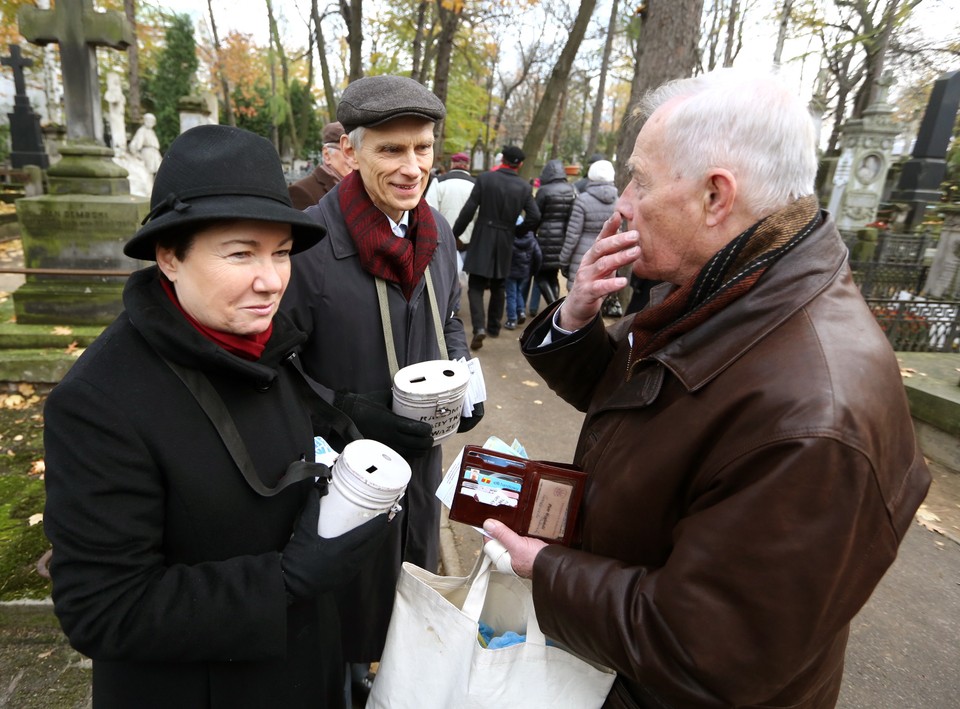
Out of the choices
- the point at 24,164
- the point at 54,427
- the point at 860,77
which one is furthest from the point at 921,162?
the point at 24,164

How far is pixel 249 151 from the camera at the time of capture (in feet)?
4.08

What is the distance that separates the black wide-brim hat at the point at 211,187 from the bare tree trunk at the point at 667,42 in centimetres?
471

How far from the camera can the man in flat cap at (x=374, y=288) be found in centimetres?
207

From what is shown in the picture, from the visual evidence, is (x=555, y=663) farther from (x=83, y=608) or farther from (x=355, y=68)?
(x=355, y=68)

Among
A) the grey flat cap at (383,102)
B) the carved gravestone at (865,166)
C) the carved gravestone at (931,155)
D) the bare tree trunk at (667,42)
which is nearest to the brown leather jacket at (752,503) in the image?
the grey flat cap at (383,102)

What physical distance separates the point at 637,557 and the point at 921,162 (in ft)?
56.4

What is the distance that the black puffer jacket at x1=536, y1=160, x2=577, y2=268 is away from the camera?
7609 mm

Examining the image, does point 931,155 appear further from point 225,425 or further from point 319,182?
point 225,425

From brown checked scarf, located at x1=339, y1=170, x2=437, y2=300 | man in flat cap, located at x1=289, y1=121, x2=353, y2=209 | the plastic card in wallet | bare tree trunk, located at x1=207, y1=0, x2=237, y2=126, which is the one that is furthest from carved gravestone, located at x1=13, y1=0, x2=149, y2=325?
bare tree trunk, located at x1=207, y1=0, x2=237, y2=126

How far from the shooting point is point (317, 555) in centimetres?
133

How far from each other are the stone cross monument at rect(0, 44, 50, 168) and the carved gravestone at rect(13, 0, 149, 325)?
14.0 m

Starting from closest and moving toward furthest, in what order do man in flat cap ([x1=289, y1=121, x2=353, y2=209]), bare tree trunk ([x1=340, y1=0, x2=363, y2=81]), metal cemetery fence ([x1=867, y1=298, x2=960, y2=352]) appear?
1. man in flat cap ([x1=289, y1=121, x2=353, y2=209])
2. metal cemetery fence ([x1=867, y1=298, x2=960, y2=352])
3. bare tree trunk ([x1=340, y1=0, x2=363, y2=81])

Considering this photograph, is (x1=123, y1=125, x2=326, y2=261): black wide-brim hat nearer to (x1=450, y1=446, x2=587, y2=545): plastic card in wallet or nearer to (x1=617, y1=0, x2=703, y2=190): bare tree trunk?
(x1=450, y1=446, x2=587, y2=545): plastic card in wallet

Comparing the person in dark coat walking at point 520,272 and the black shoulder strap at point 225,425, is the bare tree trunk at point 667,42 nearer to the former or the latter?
the person in dark coat walking at point 520,272
